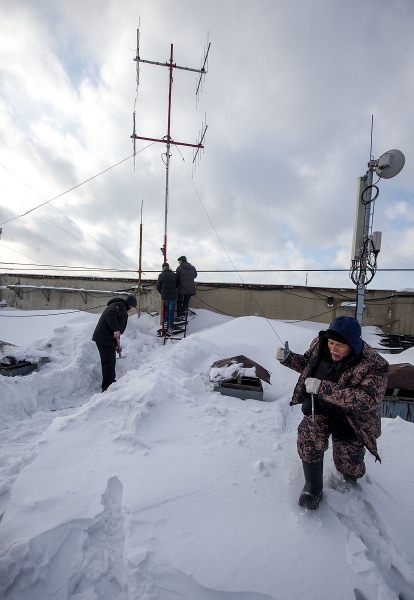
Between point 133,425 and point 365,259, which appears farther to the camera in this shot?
point 365,259

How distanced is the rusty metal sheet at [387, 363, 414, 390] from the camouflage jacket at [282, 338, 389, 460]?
9.18ft

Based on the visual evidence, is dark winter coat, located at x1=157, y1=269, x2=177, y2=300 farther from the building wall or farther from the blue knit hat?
the blue knit hat

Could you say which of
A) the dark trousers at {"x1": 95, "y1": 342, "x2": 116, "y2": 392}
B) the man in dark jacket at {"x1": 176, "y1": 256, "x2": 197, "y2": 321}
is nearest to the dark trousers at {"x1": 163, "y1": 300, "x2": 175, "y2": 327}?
the man in dark jacket at {"x1": 176, "y1": 256, "x2": 197, "y2": 321}

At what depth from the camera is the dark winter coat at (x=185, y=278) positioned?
8.40 m

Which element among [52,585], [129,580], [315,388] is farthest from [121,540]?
[315,388]

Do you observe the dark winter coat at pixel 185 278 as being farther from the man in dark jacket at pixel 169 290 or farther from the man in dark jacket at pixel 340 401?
the man in dark jacket at pixel 340 401

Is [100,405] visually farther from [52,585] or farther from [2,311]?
[2,311]

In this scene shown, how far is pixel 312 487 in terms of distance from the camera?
80.4 inches

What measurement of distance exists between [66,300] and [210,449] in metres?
9.62

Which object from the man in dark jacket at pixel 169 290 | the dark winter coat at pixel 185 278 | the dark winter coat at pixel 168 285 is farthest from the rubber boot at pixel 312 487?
the dark winter coat at pixel 185 278

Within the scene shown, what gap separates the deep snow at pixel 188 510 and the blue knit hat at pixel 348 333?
1.19m

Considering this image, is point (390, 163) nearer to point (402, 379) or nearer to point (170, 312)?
point (402, 379)

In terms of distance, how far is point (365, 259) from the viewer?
246 inches

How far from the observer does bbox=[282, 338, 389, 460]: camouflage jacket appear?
72.9 inches
